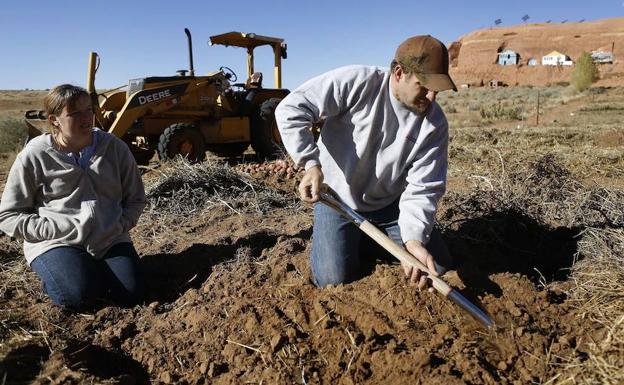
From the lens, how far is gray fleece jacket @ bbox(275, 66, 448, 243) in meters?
2.71

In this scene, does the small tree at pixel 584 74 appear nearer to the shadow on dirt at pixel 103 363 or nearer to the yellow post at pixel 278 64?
the yellow post at pixel 278 64

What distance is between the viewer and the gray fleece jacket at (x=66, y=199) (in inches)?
114

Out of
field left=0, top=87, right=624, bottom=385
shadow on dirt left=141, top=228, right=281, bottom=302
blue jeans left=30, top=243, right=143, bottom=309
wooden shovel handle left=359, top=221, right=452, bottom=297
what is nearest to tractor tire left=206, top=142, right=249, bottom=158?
field left=0, top=87, right=624, bottom=385

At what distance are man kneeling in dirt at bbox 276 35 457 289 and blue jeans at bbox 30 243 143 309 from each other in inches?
43.7

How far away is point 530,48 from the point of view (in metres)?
63.6

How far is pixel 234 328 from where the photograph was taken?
250cm

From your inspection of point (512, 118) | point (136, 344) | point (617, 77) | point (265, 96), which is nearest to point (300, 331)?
point (136, 344)

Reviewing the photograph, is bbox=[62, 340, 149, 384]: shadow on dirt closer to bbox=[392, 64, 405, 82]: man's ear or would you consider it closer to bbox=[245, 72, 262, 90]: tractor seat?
bbox=[392, 64, 405, 82]: man's ear

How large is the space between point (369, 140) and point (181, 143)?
5.71 meters

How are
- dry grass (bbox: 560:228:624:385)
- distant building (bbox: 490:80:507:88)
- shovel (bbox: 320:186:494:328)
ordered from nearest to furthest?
dry grass (bbox: 560:228:624:385) → shovel (bbox: 320:186:494:328) → distant building (bbox: 490:80:507:88)

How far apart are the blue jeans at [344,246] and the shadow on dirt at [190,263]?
637mm

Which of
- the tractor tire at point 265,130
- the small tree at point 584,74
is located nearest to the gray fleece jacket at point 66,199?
the tractor tire at point 265,130

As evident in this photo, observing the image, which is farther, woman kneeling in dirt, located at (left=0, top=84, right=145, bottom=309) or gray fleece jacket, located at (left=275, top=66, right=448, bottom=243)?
woman kneeling in dirt, located at (left=0, top=84, right=145, bottom=309)

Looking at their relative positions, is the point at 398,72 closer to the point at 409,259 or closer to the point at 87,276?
the point at 409,259
